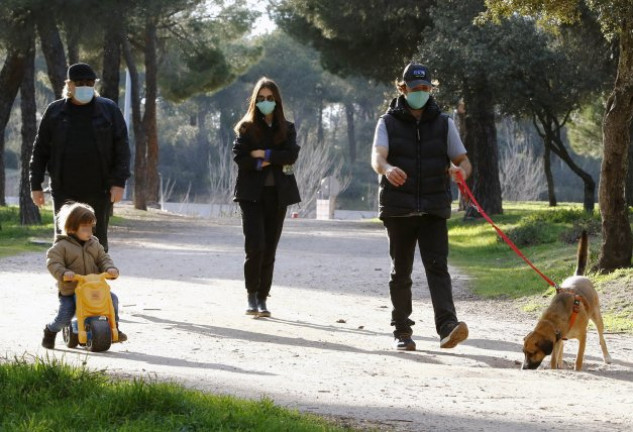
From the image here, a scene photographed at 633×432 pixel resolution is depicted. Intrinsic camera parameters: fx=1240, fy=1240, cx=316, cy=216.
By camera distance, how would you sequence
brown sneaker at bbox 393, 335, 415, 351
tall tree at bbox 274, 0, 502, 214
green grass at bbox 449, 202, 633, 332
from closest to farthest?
brown sneaker at bbox 393, 335, 415, 351 → green grass at bbox 449, 202, 633, 332 → tall tree at bbox 274, 0, 502, 214

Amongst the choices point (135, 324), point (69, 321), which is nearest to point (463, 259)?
point (135, 324)

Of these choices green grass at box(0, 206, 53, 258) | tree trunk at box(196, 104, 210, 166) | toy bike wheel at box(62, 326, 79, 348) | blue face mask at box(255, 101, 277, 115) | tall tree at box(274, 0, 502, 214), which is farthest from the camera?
tree trunk at box(196, 104, 210, 166)

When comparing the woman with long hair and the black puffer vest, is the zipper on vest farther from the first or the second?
the woman with long hair

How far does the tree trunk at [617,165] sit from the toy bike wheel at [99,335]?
7.45 metres

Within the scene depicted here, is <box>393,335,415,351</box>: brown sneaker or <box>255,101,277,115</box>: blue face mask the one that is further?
<box>255,101,277,115</box>: blue face mask

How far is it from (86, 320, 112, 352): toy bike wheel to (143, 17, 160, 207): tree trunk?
95.7ft

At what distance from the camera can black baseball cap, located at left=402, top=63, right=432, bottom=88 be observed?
871 cm

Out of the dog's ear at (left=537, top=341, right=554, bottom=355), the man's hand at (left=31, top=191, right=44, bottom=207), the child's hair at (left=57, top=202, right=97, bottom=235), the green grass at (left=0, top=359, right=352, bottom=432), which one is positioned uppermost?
the man's hand at (left=31, top=191, right=44, bottom=207)

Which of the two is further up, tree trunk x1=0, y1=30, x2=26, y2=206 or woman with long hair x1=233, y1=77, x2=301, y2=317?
tree trunk x1=0, y1=30, x2=26, y2=206

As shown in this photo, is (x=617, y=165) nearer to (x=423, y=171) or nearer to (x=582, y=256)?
(x=582, y=256)

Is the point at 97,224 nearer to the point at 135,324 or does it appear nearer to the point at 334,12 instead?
the point at 135,324

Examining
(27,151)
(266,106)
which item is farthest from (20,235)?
(266,106)

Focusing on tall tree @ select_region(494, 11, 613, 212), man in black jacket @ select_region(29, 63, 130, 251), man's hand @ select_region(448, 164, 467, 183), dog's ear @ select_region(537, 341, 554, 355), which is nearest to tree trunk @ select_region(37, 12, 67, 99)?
tall tree @ select_region(494, 11, 613, 212)

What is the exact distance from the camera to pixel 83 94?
948cm
